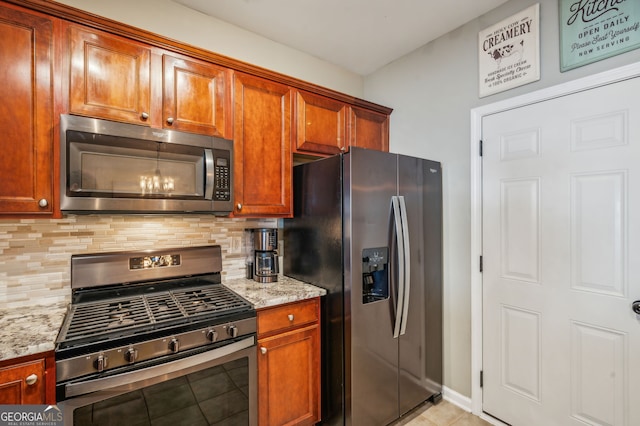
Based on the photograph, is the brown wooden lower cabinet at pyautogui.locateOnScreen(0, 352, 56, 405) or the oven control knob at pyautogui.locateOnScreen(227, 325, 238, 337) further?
the oven control knob at pyautogui.locateOnScreen(227, 325, 238, 337)

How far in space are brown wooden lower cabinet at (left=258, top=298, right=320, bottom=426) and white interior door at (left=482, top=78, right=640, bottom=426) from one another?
119 cm

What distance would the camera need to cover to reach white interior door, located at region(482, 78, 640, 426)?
1.58 meters

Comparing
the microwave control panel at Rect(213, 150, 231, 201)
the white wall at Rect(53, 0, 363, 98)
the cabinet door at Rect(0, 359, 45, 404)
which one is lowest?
the cabinet door at Rect(0, 359, 45, 404)

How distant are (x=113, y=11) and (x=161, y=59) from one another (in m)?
0.56

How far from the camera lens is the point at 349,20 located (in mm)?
2225

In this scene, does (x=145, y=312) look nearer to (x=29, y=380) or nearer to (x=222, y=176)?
(x=29, y=380)

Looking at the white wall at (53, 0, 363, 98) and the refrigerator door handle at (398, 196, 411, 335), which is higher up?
the white wall at (53, 0, 363, 98)

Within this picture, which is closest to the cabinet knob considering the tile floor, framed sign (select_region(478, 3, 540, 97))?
the tile floor

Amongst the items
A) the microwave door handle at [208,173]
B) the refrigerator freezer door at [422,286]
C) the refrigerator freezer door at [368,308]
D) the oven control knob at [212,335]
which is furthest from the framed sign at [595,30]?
the oven control knob at [212,335]

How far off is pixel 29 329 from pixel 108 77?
1.22 metres

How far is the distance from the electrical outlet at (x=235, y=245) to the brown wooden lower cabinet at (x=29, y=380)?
1.19 m

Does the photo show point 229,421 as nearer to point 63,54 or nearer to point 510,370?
point 510,370

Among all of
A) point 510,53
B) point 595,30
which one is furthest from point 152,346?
point 595,30

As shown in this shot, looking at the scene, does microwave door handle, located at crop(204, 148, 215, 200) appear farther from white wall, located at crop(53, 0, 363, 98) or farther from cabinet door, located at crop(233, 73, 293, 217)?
white wall, located at crop(53, 0, 363, 98)
